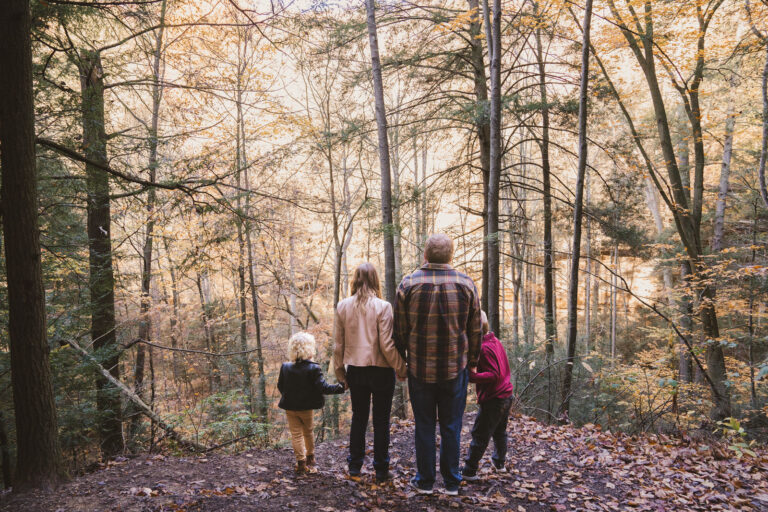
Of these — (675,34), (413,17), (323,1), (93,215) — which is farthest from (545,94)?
(93,215)

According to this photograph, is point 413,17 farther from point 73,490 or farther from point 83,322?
point 73,490

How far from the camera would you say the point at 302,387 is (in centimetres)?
400

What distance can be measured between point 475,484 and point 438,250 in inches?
89.9

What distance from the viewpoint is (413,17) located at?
7676mm

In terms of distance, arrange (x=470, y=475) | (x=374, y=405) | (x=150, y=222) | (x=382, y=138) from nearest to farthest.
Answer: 1. (x=374, y=405)
2. (x=470, y=475)
3. (x=150, y=222)
4. (x=382, y=138)

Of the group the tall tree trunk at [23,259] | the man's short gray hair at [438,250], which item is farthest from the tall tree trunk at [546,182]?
the tall tree trunk at [23,259]

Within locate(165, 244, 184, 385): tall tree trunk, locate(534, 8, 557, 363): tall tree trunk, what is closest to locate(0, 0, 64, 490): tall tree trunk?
locate(534, 8, 557, 363): tall tree trunk

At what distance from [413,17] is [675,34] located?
21.5ft

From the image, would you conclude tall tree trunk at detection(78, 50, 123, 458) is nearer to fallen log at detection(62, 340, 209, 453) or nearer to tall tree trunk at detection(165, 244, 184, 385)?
fallen log at detection(62, 340, 209, 453)

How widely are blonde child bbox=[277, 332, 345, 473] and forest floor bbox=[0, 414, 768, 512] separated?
0.42 metres

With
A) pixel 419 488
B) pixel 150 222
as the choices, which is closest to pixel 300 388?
pixel 419 488

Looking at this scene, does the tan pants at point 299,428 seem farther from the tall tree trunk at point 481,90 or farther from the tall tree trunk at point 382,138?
the tall tree trunk at point 481,90

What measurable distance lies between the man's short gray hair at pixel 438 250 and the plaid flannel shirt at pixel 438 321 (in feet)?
0.17

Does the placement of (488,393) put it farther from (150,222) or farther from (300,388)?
(150,222)
